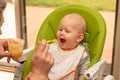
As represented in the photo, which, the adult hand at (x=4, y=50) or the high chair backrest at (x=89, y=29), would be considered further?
the high chair backrest at (x=89, y=29)

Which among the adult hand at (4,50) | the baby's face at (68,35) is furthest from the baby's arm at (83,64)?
the adult hand at (4,50)

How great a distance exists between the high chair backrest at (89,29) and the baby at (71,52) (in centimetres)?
8

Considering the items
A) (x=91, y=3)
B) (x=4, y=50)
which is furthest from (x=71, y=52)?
(x=91, y=3)

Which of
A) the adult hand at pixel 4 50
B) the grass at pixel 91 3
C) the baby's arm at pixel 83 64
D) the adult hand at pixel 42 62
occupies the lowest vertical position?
the baby's arm at pixel 83 64

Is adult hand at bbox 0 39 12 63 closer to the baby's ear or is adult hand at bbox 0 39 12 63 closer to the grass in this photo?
the baby's ear

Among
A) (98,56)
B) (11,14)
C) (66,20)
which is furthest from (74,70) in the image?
(11,14)

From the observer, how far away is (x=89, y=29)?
6.46 feet

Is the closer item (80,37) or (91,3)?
(80,37)

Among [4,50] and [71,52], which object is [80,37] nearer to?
[71,52]

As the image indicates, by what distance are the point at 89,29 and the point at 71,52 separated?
0.24 m

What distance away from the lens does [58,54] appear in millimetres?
1940

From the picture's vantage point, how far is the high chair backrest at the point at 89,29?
6.17 ft

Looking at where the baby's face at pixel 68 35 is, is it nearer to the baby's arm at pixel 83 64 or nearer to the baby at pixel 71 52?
the baby at pixel 71 52

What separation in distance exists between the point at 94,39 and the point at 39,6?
142cm
